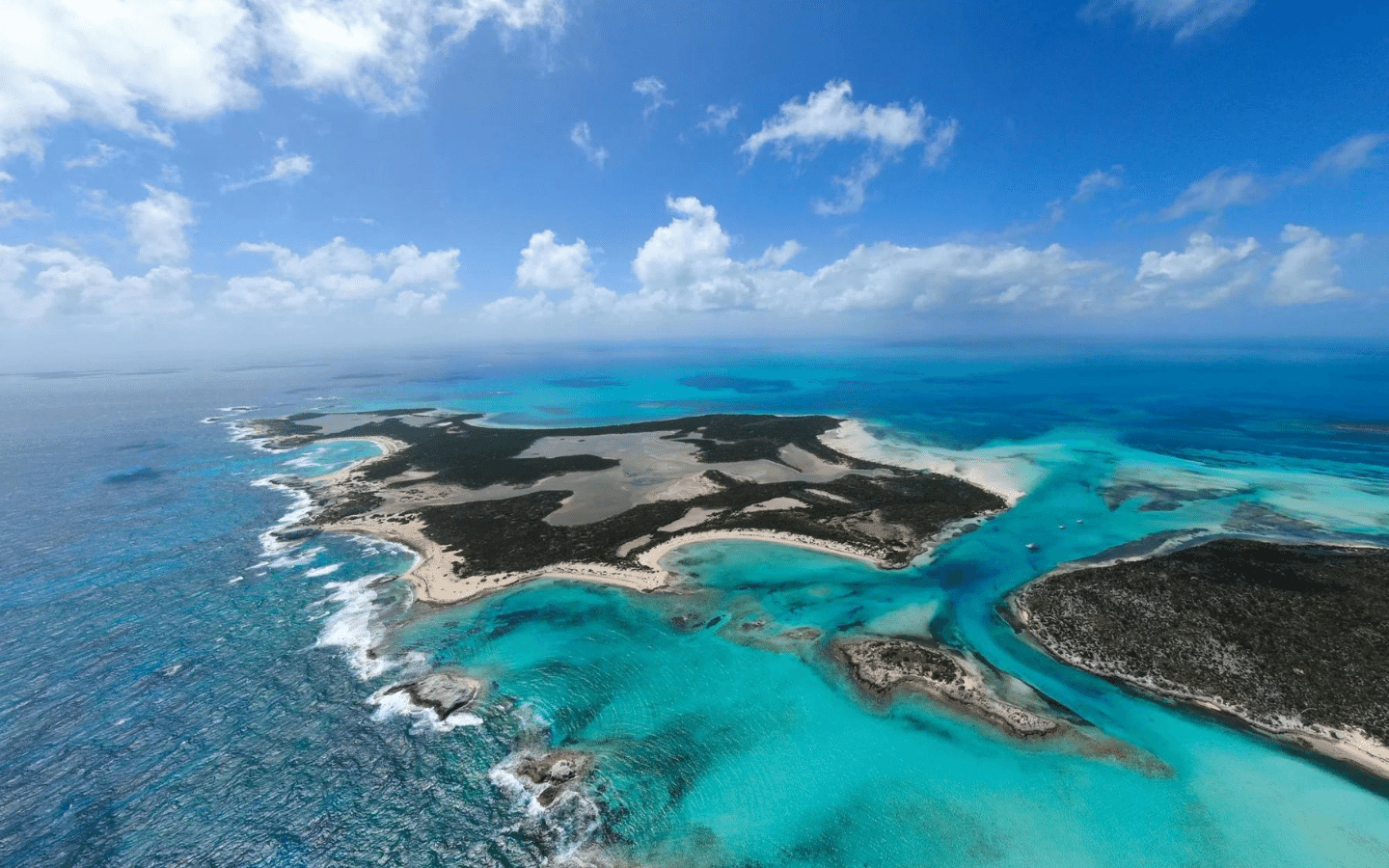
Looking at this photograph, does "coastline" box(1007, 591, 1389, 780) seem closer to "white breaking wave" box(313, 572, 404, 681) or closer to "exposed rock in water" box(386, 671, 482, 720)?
"exposed rock in water" box(386, 671, 482, 720)

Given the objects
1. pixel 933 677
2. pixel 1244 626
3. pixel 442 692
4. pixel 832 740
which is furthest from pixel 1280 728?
pixel 442 692

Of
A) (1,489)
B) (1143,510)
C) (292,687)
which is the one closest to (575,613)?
(292,687)

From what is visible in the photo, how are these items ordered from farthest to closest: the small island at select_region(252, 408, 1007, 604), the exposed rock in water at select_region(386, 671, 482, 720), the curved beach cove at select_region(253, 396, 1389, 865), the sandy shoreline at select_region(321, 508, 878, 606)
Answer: the small island at select_region(252, 408, 1007, 604), the sandy shoreline at select_region(321, 508, 878, 606), the exposed rock in water at select_region(386, 671, 482, 720), the curved beach cove at select_region(253, 396, 1389, 865)

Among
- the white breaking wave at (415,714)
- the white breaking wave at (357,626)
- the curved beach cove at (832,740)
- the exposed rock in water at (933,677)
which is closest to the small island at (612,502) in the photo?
the curved beach cove at (832,740)

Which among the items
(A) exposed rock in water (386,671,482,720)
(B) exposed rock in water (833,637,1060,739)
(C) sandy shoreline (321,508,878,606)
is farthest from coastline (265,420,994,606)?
(B) exposed rock in water (833,637,1060,739)

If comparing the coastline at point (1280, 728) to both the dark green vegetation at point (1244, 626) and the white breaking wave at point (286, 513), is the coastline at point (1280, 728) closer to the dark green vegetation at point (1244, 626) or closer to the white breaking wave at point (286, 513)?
the dark green vegetation at point (1244, 626)

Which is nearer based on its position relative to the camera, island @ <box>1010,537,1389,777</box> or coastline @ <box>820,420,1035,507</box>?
island @ <box>1010,537,1389,777</box>
